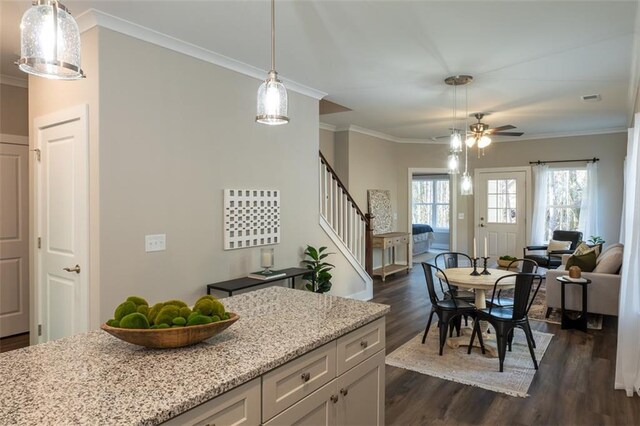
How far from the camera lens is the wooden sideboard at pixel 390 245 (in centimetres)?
740

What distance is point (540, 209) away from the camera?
26.2 feet

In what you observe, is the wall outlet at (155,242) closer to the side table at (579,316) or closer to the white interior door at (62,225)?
the white interior door at (62,225)

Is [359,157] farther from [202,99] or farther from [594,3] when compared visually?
[594,3]

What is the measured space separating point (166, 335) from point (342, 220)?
423 cm

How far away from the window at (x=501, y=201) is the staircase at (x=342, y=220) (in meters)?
3.79

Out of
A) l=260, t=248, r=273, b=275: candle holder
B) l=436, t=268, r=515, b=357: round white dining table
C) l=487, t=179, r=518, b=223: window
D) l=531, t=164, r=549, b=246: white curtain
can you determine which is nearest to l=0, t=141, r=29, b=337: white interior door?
l=260, t=248, r=273, b=275: candle holder

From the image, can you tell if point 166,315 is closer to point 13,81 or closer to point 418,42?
point 418,42

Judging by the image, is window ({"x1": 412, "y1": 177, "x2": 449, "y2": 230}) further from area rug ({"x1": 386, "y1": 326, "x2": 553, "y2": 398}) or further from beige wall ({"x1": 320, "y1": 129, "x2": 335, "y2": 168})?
area rug ({"x1": 386, "y1": 326, "x2": 553, "y2": 398})

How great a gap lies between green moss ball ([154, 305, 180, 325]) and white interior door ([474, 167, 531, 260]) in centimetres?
764

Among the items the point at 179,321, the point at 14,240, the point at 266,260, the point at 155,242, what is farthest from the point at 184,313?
the point at 14,240

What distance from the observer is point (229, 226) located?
386cm

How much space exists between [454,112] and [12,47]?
17.5 ft

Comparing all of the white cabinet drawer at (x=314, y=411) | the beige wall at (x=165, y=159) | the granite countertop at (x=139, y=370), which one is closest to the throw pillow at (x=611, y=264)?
the beige wall at (x=165, y=159)

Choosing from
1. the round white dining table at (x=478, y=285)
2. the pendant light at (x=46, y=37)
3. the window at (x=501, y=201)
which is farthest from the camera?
the window at (x=501, y=201)
